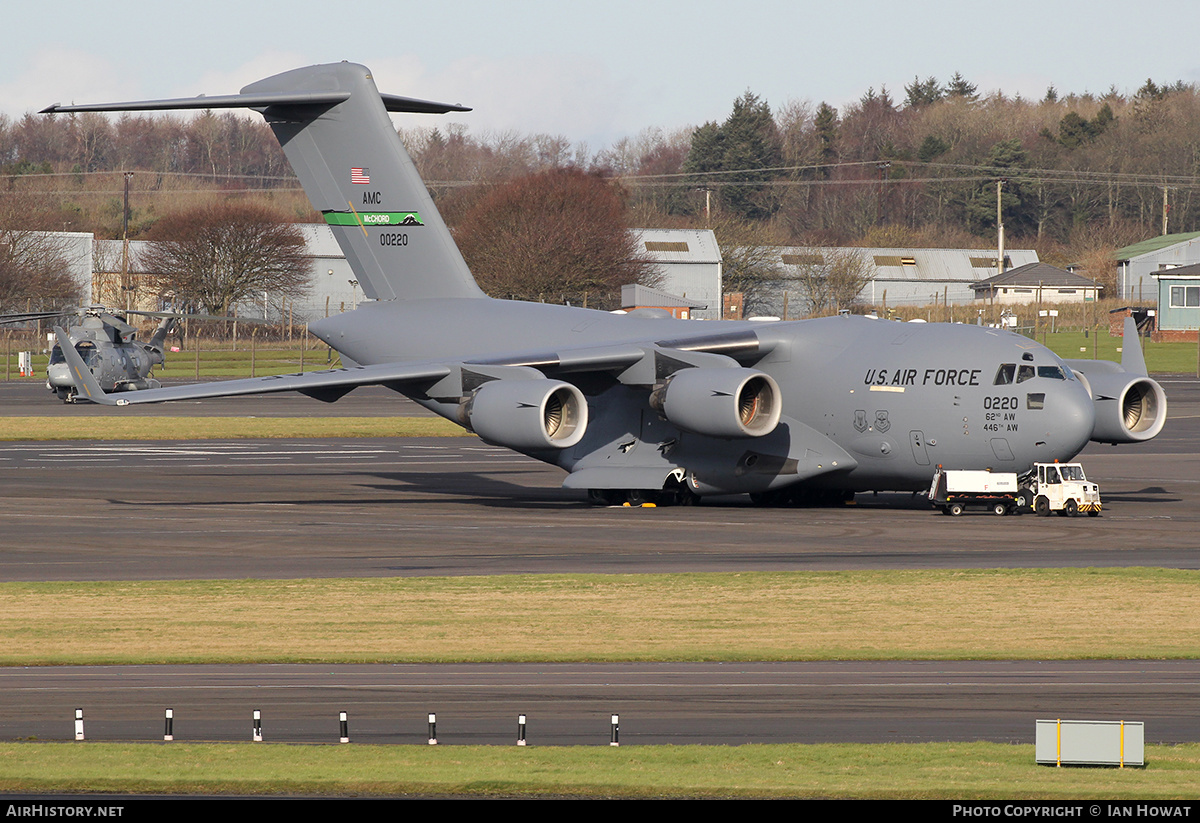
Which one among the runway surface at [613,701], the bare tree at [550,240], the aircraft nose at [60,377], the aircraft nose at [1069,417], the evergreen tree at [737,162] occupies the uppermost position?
the evergreen tree at [737,162]

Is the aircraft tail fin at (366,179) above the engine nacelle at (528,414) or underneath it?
above

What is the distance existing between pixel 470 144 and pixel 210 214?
8998 cm

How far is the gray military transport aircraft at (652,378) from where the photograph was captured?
1080 inches

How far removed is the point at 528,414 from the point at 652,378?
3001 mm

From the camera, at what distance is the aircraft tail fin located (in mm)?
31859

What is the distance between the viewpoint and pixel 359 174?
Result: 32406 mm

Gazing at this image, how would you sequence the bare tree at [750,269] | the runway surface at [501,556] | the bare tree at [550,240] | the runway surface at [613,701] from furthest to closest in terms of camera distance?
the bare tree at [750,269]
the bare tree at [550,240]
the runway surface at [501,556]
the runway surface at [613,701]

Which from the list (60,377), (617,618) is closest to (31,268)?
(60,377)

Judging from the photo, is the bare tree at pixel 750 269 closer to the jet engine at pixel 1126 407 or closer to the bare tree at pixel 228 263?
the bare tree at pixel 228 263

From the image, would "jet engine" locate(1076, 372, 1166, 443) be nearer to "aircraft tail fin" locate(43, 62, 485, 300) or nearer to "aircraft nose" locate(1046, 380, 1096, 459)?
"aircraft nose" locate(1046, 380, 1096, 459)

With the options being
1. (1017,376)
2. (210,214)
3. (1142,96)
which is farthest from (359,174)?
(1142,96)

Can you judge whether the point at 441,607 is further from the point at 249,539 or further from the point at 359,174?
the point at 359,174

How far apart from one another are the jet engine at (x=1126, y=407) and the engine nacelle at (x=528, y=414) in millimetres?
9532

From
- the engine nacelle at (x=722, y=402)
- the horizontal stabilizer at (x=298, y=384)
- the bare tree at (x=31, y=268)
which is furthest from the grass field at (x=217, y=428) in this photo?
the bare tree at (x=31, y=268)
